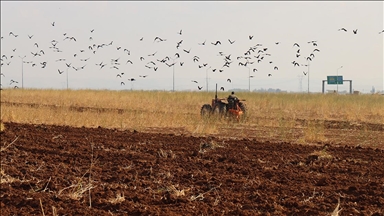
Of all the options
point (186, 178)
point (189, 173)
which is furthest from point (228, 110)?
point (186, 178)

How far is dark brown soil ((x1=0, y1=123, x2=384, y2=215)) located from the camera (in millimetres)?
6957

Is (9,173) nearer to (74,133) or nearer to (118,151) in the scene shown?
(118,151)

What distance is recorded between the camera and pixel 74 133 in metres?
15.9

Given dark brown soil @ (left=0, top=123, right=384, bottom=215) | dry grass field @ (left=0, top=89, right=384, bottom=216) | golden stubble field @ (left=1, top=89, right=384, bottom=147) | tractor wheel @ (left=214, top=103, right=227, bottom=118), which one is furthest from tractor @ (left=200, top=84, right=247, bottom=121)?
dark brown soil @ (left=0, top=123, right=384, bottom=215)

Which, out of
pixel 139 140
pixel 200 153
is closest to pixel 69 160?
pixel 200 153

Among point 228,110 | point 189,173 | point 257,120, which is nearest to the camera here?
point 189,173

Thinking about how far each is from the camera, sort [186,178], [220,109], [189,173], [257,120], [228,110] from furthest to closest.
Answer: [257,120] < [220,109] < [228,110] < [189,173] < [186,178]

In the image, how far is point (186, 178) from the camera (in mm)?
8992

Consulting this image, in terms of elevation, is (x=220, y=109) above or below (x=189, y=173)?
above

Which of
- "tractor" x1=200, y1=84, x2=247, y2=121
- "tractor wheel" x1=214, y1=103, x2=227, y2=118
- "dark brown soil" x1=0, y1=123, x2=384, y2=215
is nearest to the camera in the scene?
"dark brown soil" x1=0, y1=123, x2=384, y2=215

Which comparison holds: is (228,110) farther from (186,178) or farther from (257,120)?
(186,178)

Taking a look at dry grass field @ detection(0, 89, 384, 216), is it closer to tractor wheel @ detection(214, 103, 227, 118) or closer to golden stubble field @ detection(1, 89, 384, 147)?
golden stubble field @ detection(1, 89, 384, 147)

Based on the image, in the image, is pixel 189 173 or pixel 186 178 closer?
pixel 186 178

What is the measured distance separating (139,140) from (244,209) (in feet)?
25.3
